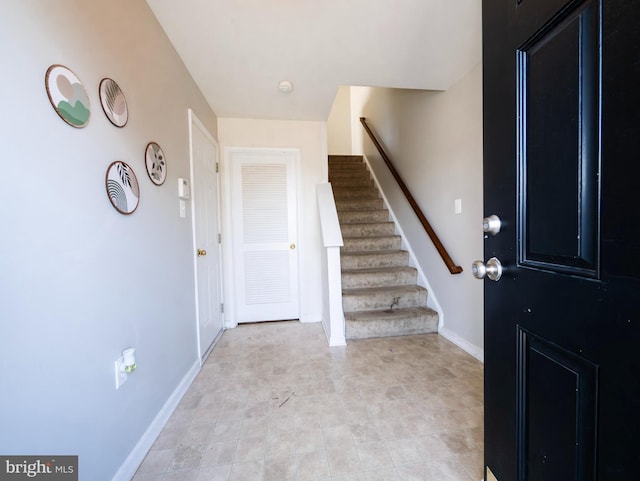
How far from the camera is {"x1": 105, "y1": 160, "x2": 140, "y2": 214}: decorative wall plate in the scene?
42.2 inches

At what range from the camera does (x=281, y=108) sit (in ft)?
8.36

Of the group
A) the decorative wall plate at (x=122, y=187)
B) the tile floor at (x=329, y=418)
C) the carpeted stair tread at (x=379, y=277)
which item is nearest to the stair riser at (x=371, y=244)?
the carpeted stair tread at (x=379, y=277)

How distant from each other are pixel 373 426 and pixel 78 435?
1.26 metres

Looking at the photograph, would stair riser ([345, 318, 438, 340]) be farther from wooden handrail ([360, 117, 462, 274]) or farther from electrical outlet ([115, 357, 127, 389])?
electrical outlet ([115, 357, 127, 389])

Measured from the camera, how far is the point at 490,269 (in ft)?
2.52

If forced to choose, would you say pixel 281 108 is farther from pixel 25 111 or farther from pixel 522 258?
pixel 522 258

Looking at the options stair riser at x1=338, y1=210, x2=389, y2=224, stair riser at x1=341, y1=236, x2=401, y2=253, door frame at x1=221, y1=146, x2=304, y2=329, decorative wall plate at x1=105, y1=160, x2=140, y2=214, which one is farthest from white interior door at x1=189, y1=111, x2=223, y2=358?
stair riser at x1=338, y1=210, x2=389, y2=224

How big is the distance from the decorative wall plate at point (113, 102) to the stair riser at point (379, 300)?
215cm

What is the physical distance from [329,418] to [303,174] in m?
2.30

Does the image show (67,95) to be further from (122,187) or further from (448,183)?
(448,183)

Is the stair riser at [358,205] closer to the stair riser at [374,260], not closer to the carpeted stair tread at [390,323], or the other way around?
the stair riser at [374,260]

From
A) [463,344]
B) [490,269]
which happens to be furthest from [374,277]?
[490,269]

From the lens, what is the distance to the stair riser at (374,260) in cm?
299

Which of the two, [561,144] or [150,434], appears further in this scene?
[150,434]
